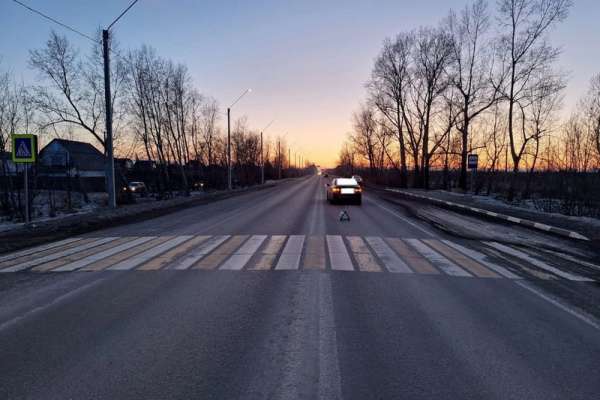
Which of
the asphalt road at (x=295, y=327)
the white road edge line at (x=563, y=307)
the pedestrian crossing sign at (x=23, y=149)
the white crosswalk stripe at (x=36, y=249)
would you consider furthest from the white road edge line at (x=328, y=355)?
the pedestrian crossing sign at (x=23, y=149)

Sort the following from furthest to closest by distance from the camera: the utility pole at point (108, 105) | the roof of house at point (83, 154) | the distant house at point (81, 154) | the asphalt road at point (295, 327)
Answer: the roof of house at point (83, 154) → the distant house at point (81, 154) → the utility pole at point (108, 105) → the asphalt road at point (295, 327)

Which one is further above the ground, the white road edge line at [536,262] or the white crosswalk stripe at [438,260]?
the white crosswalk stripe at [438,260]

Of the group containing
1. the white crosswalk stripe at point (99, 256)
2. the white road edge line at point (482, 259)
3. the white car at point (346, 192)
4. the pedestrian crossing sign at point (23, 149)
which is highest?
→ the pedestrian crossing sign at point (23, 149)

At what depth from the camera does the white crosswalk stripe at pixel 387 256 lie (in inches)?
269

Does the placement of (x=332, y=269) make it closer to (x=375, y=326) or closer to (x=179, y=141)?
(x=375, y=326)

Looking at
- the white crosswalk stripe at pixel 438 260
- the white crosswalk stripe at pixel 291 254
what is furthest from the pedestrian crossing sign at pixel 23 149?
the white crosswalk stripe at pixel 438 260

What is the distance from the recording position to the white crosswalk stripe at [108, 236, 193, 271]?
696cm

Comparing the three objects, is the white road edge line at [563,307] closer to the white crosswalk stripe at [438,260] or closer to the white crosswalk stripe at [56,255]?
the white crosswalk stripe at [438,260]

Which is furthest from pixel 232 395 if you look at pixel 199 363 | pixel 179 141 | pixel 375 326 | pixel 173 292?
pixel 179 141

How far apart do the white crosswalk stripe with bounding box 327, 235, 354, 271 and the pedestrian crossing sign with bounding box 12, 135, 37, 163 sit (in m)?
9.85

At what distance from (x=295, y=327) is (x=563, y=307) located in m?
3.62

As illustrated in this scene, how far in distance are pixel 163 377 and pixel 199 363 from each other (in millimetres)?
330

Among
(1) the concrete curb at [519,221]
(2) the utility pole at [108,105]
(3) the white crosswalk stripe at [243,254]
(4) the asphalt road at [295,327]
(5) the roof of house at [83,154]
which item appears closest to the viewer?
(4) the asphalt road at [295,327]

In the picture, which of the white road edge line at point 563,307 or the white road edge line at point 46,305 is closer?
the white road edge line at point 46,305
